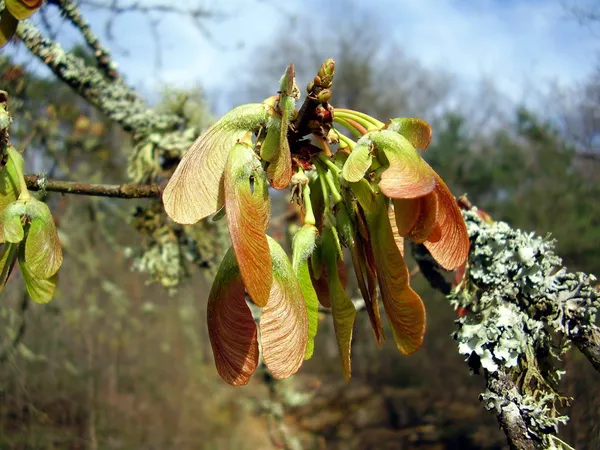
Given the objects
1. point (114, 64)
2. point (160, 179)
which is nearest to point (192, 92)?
point (114, 64)

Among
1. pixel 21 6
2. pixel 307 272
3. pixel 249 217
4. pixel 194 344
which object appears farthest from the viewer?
pixel 194 344

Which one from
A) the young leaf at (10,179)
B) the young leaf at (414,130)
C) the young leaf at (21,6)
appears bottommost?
the young leaf at (10,179)

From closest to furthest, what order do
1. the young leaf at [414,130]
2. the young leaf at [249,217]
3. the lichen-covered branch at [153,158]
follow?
the young leaf at [249,217] → the young leaf at [414,130] → the lichen-covered branch at [153,158]

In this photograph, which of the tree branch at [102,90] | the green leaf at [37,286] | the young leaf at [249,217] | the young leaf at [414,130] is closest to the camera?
the young leaf at [249,217]

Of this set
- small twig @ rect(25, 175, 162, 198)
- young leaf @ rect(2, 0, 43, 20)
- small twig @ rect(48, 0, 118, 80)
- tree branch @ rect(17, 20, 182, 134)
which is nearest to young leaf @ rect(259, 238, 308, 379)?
small twig @ rect(25, 175, 162, 198)

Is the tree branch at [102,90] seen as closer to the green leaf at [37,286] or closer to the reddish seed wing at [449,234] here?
the green leaf at [37,286]

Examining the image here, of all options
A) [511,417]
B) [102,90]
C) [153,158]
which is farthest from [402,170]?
[102,90]

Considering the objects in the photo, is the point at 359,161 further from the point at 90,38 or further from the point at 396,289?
the point at 90,38

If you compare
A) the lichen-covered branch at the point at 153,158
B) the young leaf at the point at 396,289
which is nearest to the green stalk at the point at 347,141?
the young leaf at the point at 396,289

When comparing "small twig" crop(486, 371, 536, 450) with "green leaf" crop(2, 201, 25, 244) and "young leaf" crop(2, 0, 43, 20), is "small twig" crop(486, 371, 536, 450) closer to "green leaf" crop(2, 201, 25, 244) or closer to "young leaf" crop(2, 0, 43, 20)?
"green leaf" crop(2, 201, 25, 244)
